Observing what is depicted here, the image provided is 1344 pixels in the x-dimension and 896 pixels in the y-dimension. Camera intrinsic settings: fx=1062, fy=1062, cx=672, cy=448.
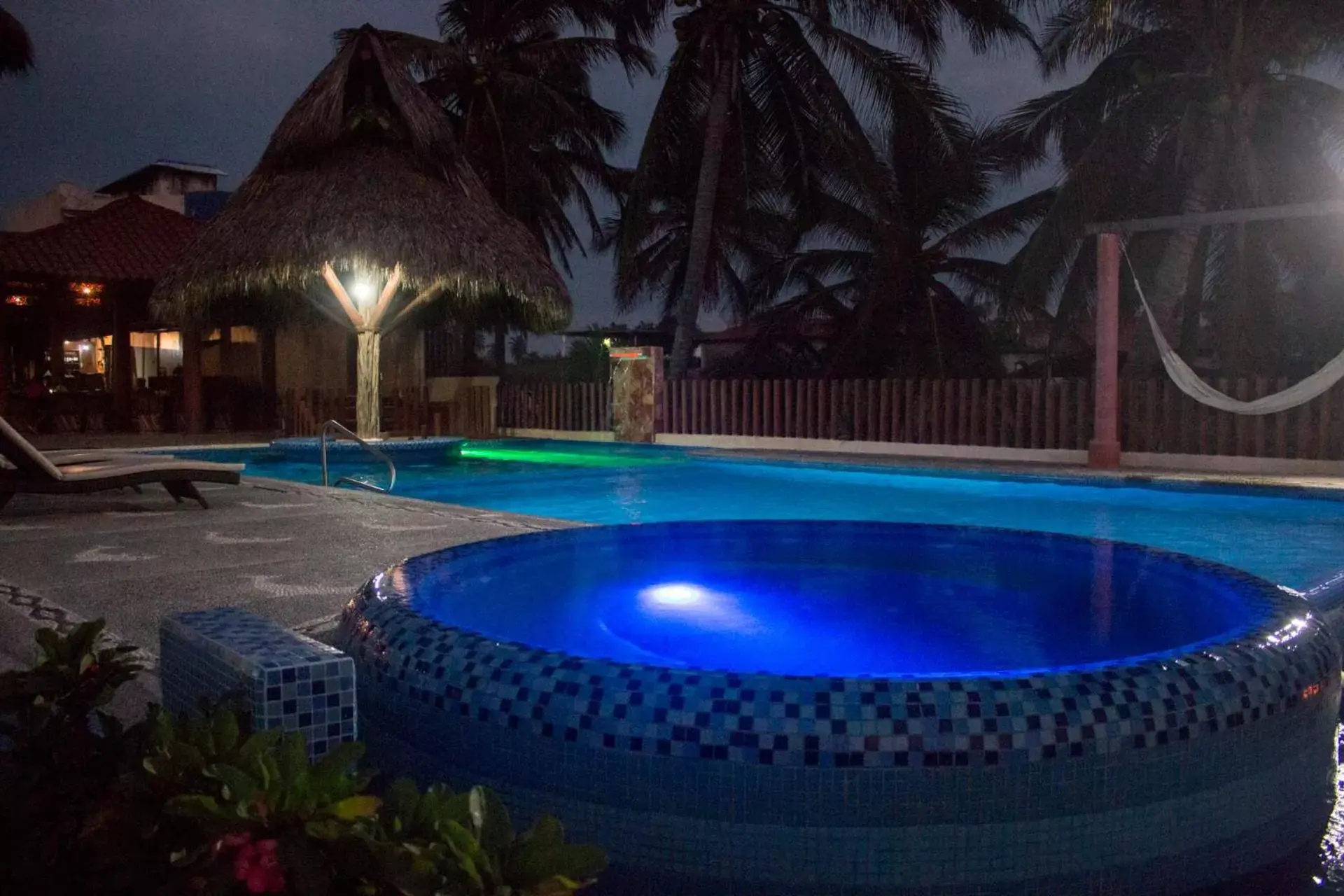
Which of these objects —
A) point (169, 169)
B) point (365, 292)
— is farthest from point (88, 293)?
point (169, 169)

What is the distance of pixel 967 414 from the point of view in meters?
12.7

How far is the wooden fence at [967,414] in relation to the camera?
410 inches

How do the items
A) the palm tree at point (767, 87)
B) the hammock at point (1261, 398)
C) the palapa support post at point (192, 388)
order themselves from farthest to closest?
the palapa support post at point (192, 388) → the palm tree at point (767, 87) → the hammock at point (1261, 398)

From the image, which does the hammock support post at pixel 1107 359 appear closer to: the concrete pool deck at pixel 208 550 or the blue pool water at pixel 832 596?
the concrete pool deck at pixel 208 550

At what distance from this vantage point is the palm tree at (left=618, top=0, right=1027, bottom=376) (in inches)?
575

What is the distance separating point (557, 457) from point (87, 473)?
8494 mm

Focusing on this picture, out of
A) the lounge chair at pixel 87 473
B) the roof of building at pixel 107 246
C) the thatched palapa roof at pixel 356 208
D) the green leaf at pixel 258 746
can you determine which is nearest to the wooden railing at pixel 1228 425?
the thatched palapa roof at pixel 356 208

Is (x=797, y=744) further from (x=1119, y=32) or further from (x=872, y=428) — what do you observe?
(x=1119, y=32)

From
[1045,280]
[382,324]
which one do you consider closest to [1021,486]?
[1045,280]

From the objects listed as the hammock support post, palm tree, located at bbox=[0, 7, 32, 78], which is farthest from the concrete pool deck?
palm tree, located at bbox=[0, 7, 32, 78]

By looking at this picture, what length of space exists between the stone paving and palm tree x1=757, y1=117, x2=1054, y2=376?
39.2 feet

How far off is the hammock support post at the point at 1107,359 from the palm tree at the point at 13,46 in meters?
16.4

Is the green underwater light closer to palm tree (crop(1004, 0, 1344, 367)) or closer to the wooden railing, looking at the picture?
the wooden railing

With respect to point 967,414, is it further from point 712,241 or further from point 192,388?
point 192,388
